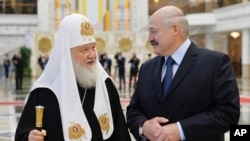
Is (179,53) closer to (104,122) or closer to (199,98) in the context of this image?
(199,98)

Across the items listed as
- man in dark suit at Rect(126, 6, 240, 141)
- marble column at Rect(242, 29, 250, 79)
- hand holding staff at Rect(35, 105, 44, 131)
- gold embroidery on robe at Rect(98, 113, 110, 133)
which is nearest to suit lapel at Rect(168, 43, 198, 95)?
man in dark suit at Rect(126, 6, 240, 141)

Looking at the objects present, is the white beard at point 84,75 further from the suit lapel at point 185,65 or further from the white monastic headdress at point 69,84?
the suit lapel at point 185,65

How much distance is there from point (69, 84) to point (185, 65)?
705 mm

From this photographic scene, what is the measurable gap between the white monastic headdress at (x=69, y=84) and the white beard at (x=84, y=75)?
6 cm

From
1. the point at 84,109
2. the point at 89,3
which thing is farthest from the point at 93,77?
the point at 89,3

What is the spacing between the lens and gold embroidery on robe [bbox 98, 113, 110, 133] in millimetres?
3006

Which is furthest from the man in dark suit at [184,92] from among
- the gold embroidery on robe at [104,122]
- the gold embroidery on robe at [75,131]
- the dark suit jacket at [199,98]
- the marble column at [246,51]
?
the marble column at [246,51]

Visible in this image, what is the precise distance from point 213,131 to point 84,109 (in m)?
0.81

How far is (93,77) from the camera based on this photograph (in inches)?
119

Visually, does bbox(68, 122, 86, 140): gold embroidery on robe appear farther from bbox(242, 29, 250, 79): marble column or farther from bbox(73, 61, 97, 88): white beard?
bbox(242, 29, 250, 79): marble column

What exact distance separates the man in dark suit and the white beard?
0.35m

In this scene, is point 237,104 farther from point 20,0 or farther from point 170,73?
point 20,0

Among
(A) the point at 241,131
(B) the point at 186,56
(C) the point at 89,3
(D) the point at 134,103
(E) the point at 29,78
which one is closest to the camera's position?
(A) the point at 241,131

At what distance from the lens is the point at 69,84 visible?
2.94m
